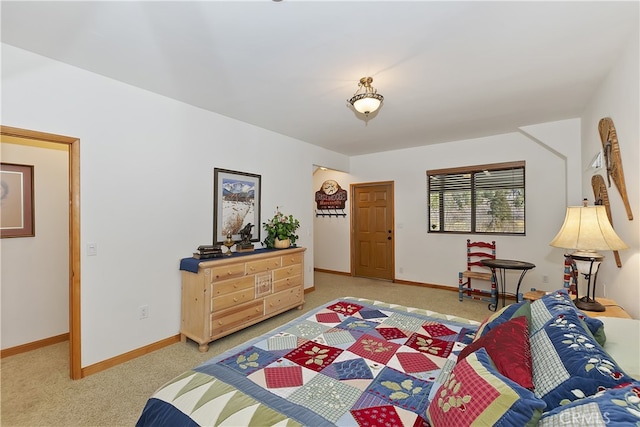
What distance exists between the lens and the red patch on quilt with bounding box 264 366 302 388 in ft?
4.28

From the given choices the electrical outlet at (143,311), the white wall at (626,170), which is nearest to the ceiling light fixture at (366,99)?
the white wall at (626,170)

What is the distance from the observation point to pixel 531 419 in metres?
0.80

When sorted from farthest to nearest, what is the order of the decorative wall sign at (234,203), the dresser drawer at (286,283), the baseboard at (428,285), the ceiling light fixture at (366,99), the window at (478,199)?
the baseboard at (428,285)
the window at (478,199)
the dresser drawer at (286,283)
the decorative wall sign at (234,203)
the ceiling light fixture at (366,99)

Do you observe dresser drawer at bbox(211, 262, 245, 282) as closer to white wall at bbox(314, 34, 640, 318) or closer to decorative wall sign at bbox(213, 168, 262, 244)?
decorative wall sign at bbox(213, 168, 262, 244)

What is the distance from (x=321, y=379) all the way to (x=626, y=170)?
2.69m

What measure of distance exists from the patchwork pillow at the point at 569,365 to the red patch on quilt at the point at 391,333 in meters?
0.76

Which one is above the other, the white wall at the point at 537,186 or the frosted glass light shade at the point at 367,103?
the frosted glass light shade at the point at 367,103

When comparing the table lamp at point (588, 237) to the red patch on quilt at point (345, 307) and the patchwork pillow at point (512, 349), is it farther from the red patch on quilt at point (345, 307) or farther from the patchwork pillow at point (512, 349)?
the red patch on quilt at point (345, 307)

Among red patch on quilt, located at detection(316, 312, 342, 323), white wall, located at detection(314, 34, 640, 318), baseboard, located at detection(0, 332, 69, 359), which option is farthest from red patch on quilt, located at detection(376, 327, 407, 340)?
baseboard, located at detection(0, 332, 69, 359)

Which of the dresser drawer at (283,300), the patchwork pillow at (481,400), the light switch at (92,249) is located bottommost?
the dresser drawer at (283,300)

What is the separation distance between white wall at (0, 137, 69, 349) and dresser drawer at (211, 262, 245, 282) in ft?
5.79

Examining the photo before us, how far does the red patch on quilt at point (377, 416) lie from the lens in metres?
1.05

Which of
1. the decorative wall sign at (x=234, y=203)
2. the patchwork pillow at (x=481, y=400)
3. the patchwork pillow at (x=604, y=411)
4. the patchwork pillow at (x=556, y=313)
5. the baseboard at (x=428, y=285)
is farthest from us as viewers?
the baseboard at (x=428, y=285)

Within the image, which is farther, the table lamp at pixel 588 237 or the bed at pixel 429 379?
the table lamp at pixel 588 237
